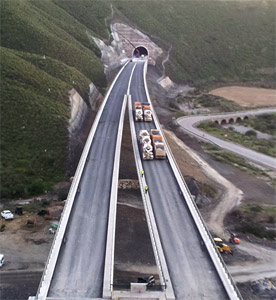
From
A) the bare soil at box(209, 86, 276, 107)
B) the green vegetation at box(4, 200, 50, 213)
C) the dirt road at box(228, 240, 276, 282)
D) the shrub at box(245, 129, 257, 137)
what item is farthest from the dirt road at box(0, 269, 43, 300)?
the bare soil at box(209, 86, 276, 107)

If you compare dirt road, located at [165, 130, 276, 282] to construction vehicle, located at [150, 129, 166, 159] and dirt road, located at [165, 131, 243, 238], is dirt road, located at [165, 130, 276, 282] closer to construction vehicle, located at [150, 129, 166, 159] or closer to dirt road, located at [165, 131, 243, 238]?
dirt road, located at [165, 131, 243, 238]

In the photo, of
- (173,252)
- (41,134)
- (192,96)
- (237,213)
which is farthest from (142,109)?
(192,96)

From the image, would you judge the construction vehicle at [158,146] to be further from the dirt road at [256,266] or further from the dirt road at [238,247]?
the dirt road at [256,266]

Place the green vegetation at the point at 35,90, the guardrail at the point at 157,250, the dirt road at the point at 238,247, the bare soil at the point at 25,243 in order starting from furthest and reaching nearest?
the green vegetation at the point at 35,90 < the dirt road at the point at 238,247 < the bare soil at the point at 25,243 < the guardrail at the point at 157,250

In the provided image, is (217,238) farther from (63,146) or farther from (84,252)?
(63,146)

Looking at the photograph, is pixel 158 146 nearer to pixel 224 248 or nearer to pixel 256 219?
pixel 224 248

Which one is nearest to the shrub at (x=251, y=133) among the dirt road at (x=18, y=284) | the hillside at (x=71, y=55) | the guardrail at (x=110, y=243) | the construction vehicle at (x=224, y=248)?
the hillside at (x=71, y=55)
